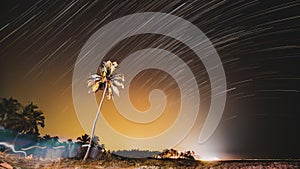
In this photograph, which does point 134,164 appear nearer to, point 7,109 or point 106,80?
point 106,80

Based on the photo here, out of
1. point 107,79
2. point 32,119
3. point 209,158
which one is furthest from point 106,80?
point 209,158

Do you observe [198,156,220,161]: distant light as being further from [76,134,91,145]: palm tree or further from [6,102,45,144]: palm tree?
[6,102,45,144]: palm tree

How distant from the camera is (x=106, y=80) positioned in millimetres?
11977

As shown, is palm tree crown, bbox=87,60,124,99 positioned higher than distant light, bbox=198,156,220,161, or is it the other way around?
→ palm tree crown, bbox=87,60,124,99

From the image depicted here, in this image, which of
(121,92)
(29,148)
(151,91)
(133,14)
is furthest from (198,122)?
(29,148)

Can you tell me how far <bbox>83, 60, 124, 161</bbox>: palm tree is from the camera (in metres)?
12.0

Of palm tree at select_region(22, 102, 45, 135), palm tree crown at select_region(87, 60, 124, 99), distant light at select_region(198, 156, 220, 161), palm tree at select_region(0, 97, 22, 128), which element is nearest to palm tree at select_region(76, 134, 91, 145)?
palm tree at select_region(22, 102, 45, 135)

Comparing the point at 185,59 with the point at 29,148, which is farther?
the point at 185,59

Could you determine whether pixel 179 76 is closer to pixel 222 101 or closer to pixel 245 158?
pixel 222 101

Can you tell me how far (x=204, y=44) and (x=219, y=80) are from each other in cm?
134

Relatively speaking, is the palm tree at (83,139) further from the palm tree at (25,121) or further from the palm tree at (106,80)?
the palm tree at (25,121)

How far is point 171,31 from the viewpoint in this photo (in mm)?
12422

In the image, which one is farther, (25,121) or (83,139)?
(83,139)

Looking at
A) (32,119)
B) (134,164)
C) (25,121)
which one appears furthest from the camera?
(32,119)
